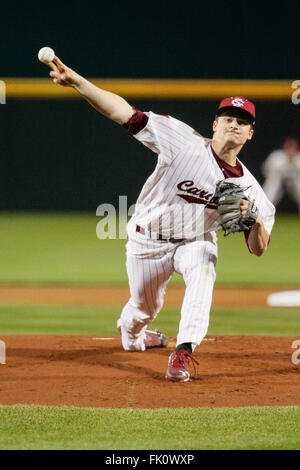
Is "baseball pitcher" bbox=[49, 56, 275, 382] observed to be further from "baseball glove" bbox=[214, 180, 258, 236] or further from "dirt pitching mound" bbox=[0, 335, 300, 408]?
"dirt pitching mound" bbox=[0, 335, 300, 408]

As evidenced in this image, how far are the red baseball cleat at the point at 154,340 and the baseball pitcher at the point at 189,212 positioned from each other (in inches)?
18.5

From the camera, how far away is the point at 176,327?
20.2 ft

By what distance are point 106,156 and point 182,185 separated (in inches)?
→ 464

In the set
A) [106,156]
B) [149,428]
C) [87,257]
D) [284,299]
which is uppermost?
[106,156]

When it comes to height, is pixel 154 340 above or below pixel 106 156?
below

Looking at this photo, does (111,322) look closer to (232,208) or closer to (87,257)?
(232,208)

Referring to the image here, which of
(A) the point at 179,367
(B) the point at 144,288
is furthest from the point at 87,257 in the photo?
(A) the point at 179,367

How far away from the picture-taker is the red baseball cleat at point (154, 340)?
5234mm

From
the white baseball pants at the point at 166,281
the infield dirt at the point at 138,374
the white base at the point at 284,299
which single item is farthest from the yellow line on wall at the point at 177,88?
the white baseball pants at the point at 166,281

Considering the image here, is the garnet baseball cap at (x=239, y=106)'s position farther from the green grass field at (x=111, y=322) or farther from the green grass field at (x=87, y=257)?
the green grass field at (x=87, y=257)

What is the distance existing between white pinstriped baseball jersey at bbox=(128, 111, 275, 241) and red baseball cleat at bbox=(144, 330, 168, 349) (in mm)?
951

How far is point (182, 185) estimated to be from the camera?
174 inches

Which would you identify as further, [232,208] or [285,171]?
[285,171]

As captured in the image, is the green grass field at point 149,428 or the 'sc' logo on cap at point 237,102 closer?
the green grass field at point 149,428
